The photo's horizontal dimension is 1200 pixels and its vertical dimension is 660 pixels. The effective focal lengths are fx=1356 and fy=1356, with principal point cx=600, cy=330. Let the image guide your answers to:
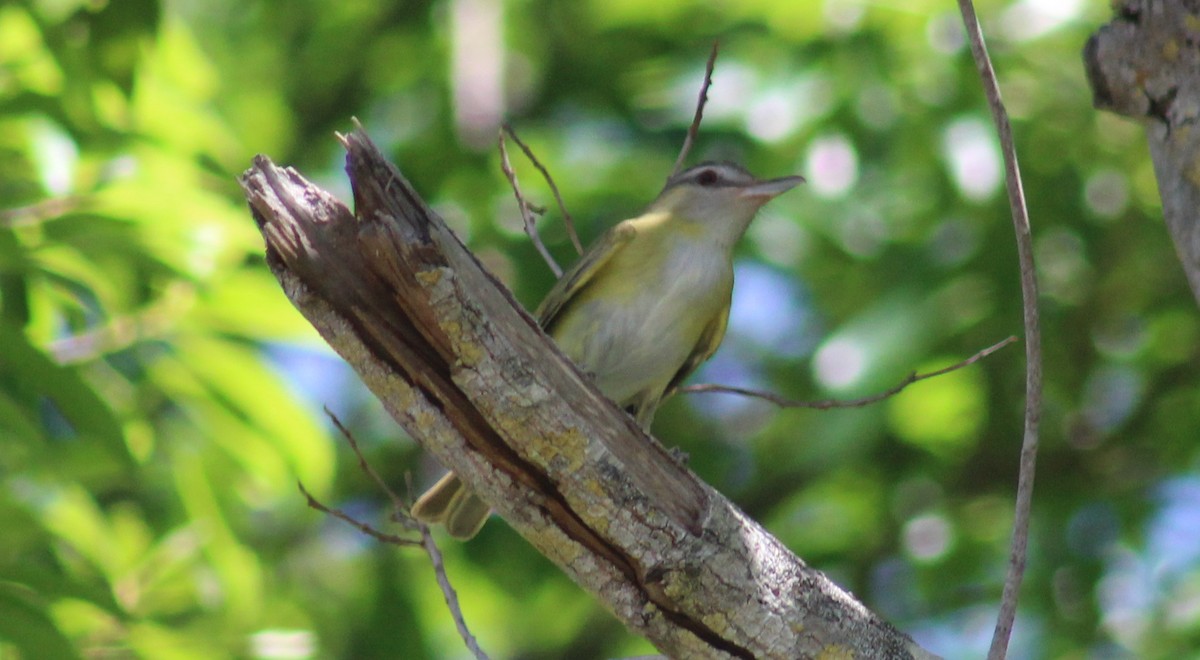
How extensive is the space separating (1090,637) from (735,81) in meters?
3.40

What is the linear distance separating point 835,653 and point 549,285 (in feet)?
13.8

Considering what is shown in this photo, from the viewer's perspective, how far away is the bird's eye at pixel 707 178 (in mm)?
6289

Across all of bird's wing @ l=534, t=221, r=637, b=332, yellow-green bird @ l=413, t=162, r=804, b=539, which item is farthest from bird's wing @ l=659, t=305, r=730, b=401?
bird's wing @ l=534, t=221, r=637, b=332

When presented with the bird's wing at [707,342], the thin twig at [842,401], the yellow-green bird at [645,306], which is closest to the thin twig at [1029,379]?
the thin twig at [842,401]

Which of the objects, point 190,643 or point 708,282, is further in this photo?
point 708,282

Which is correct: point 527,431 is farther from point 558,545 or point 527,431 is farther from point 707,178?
point 707,178

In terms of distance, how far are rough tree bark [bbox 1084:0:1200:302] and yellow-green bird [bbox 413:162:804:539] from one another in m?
2.04

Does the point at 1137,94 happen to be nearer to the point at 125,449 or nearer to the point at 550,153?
the point at 125,449

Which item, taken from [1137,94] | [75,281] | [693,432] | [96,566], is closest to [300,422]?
[96,566]

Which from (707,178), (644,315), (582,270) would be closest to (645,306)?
(644,315)

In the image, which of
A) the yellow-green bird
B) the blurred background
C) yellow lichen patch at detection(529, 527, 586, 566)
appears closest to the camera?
yellow lichen patch at detection(529, 527, 586, 566)

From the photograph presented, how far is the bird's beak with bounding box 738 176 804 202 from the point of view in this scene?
584 centimetres

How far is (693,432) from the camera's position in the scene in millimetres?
7875

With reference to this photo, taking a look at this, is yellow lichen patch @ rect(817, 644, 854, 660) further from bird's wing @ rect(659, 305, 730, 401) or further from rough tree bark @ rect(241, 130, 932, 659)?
bird's wing @ rect(659, 305, 730, 401)
